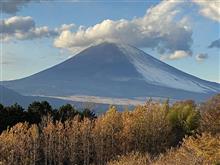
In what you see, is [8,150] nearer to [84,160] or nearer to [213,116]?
[84,160]

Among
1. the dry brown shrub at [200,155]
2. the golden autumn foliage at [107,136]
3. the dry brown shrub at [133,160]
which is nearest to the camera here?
the dry brown shrub at [200,155]

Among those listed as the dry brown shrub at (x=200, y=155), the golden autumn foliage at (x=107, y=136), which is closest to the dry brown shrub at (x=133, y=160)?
the dry brown shrub at (x=200, y=155)

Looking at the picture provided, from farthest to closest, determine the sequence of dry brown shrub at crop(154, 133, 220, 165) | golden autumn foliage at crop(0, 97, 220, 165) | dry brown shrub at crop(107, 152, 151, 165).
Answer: golden autumn foliage at crop(0, 97, 220, 165), dry brown shrub at crop(107, 152, 151, 165), dry brown shrub at crop(154, 133, 220, 165)

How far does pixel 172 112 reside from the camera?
67.2m

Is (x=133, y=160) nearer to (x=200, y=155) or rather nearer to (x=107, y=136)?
(x=200, y=155)

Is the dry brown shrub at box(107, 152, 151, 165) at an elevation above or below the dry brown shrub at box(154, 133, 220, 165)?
below

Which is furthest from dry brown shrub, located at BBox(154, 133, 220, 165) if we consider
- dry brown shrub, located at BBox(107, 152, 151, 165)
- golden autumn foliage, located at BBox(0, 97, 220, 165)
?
golden autumn foliage, located at BBox(0, 97, 220, 165)

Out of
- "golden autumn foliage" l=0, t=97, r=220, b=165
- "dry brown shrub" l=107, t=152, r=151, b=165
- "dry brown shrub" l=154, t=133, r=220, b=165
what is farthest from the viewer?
"golden autumn foliage" l=0, t=97, r=220, b=165

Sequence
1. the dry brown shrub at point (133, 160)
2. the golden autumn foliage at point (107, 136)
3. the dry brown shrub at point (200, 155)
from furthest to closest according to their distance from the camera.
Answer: the golden autumn foliage at point (107, 136) → the dry brown shrub at point (133, 160) → the dry brown shrub at point (200, 155)

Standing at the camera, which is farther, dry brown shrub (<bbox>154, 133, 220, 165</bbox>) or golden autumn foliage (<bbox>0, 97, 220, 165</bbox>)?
golden autumn foliage (<bbox>0, 97, 220, 165</bbox>)

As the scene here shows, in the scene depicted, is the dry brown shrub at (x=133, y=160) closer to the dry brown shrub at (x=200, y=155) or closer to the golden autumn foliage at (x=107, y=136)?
the dry brown shrub at (x=200, y=155)

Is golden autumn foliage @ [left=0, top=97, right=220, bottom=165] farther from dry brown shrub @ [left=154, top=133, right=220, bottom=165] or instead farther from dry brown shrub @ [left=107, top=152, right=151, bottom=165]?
dry brown shrub @ [left=154, top=133, right=220, bottom=165]

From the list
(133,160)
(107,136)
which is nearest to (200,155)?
(133,160)

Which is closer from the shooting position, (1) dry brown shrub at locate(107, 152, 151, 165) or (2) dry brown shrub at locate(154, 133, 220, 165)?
(2) dry brown shrub at locate(154, 133, 220, 165)
